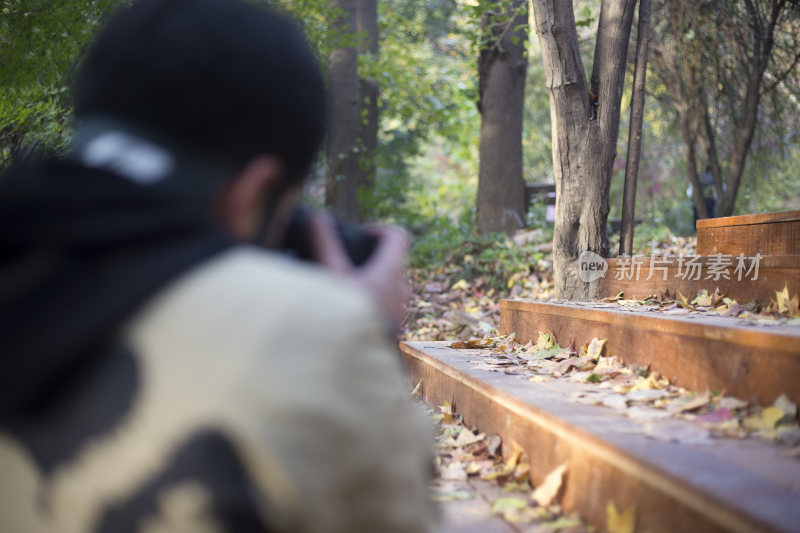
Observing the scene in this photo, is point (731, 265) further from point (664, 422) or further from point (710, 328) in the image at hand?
point (664, 422)

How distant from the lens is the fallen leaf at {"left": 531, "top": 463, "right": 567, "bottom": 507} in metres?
1.95

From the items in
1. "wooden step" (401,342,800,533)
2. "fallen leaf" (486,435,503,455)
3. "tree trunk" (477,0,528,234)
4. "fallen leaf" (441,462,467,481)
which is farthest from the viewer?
"tree trunk" (477,0,528,234)

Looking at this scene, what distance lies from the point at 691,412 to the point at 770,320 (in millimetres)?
620

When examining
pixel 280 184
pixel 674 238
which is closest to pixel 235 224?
pixel 280 184

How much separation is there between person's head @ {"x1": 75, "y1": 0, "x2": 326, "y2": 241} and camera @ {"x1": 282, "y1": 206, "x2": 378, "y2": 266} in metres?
0.16

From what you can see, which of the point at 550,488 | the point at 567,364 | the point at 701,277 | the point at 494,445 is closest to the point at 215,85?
the point at 550,488

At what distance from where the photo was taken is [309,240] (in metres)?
1.14

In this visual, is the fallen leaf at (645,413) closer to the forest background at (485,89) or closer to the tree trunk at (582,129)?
the tree trunk at (582,129)

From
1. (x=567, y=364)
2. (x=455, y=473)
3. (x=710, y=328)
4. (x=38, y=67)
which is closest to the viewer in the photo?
(x=710, y=328)

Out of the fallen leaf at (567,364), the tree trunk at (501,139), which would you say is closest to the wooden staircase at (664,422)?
the fallen leaf at (567,364)

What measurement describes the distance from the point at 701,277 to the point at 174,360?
324cm

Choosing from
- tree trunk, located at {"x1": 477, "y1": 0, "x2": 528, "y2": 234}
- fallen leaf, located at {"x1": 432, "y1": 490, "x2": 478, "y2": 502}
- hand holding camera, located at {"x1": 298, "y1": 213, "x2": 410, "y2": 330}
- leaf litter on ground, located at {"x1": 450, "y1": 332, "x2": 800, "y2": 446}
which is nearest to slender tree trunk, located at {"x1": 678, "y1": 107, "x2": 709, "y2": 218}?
tree trunk, located at {"x1": 477, "y1": 0, "x2": 528, "y2": 234}

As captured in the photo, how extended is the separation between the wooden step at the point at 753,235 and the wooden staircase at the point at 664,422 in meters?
0.03

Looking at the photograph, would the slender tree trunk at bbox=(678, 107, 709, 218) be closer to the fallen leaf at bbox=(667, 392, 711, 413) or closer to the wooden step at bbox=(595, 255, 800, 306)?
the wooden step at bbox=(595, 255, 800, 306)
